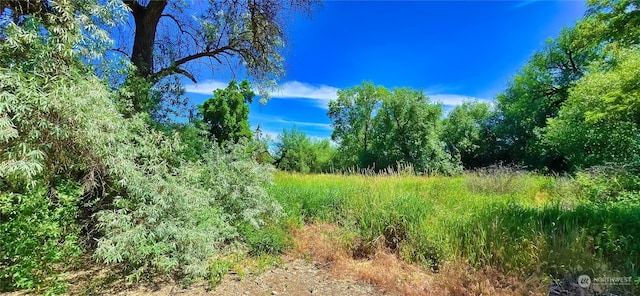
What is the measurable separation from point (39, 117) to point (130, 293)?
1990 mm

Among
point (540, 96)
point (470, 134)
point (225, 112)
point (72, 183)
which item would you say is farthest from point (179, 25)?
point (470, 134)

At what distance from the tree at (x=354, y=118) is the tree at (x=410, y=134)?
2.38 metres

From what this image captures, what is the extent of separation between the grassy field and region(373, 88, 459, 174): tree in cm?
1610

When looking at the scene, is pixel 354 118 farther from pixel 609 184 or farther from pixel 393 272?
pixel 393 272

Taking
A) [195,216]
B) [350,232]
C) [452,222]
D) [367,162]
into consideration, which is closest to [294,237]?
[350,232]

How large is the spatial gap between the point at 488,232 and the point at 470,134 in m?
21.3

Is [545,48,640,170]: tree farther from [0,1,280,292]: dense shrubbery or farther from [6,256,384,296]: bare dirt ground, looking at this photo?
[0,1,280,292]: dense shrubbery

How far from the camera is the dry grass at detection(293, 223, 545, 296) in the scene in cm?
267

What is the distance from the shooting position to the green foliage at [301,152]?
99.9ft

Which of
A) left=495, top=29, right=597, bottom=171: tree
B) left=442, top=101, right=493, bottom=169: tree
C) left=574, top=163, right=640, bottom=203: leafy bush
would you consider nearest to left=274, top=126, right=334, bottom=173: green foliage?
left=442, top=101, right=493, bottom=169: tree

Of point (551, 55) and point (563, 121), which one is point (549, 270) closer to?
point (563, 121)

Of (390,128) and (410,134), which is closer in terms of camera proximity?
(410,134)

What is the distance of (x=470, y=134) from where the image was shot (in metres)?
22.0

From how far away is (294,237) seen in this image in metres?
4.46
